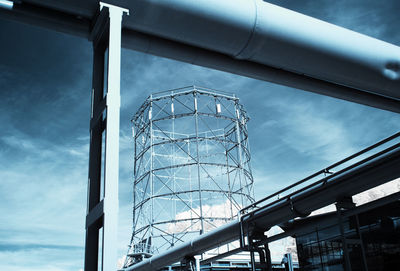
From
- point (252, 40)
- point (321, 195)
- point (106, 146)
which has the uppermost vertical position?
point (252, 40)

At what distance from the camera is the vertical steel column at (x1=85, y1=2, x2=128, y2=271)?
184 inches

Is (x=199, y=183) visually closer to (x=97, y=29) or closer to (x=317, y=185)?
(x=317, y=185)

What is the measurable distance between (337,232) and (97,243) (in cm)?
1016

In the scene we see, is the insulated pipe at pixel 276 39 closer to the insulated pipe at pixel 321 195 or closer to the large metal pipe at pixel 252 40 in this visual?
the large metal pipe at pixel 252 40

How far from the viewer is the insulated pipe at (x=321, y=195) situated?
9.40 meters

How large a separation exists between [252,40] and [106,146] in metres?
2.86

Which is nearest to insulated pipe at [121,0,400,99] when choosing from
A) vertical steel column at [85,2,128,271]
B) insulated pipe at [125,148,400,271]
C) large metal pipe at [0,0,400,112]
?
large metal pipe at [0,0,400,112]

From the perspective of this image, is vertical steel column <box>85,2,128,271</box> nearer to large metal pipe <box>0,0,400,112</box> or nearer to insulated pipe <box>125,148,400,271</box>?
large metal pipe <box>0,0,400,112</box>

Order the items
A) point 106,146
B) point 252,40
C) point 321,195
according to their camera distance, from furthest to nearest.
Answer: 1. point 321,195
2. point 252,40
3. point 106,146

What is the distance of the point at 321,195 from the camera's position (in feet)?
35.8

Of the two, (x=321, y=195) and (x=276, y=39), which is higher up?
(x=276, y=39)

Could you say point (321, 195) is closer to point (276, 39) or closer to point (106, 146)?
point (276, 39)

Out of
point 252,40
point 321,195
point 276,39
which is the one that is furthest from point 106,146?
point 321,195

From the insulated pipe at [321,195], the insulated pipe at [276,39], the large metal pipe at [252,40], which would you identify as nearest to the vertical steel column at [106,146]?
the large metal pipe at [252,40]
